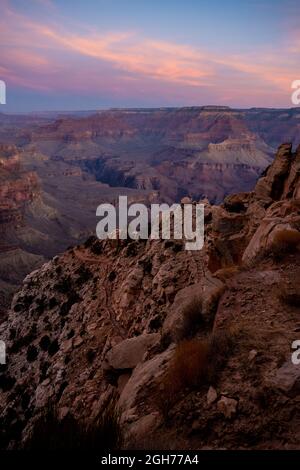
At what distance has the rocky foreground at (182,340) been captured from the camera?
5973mm

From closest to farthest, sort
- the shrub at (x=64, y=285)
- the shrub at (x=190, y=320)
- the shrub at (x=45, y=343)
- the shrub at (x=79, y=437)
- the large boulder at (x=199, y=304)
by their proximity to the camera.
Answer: the shrub at (x=79, y=437)
the shrub at (x=190, y=320)
the large boulder at (x=199, y=304)
the shrub at (x=45, y=343)
the shrub at (x=64, y=285)

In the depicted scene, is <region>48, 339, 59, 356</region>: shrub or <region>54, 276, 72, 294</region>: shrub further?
<region>54, 276, 72, 294</region>: shrub

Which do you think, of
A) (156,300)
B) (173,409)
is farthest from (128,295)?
(173,409)

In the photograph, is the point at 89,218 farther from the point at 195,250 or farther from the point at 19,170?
the point at 195,250

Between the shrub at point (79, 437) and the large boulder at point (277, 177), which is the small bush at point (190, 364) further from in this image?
the large boulder at point (277, 177)

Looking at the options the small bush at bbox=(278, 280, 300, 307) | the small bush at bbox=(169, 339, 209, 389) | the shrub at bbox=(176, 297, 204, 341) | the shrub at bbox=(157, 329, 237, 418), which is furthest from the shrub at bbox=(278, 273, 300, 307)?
the small bush at bbox=(169, 339, 209, 389)

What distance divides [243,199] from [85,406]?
1285cm

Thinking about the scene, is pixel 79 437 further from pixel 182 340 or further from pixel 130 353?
pixel 130 353

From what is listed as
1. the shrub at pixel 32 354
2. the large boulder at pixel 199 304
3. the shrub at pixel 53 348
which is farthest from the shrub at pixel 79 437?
the shrub at pixel 32 354

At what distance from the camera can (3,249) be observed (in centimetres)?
8850

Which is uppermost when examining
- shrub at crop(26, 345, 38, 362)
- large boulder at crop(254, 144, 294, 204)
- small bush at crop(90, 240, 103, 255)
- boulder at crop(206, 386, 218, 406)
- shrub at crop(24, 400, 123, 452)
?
large boulder at crop(254, 144, 294, 204)

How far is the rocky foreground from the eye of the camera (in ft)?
19.6

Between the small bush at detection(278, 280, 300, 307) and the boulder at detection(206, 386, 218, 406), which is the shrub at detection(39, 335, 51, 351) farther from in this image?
the boulder at detection(206, 386, 218, 406)
